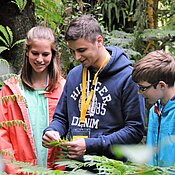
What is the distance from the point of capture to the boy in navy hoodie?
2.12m

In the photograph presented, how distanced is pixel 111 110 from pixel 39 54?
58 centimetres

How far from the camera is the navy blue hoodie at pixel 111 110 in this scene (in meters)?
2.11

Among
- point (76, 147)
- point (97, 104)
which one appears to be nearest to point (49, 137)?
point (76, 147)

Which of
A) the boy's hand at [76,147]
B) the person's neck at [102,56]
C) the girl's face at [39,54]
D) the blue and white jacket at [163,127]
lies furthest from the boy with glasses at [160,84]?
the girl's face at [39,54]

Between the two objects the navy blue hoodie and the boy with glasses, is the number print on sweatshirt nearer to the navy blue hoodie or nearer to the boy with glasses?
the navy blue hoodie

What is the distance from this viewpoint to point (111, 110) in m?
2.18

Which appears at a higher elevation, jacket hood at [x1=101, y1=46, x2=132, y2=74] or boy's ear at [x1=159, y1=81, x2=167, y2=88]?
jacket hood at [x1=101, y1=46, x2=132, y2=74]

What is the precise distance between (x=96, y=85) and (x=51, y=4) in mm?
1589

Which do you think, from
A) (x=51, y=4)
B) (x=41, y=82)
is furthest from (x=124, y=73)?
(x=51, y=4)

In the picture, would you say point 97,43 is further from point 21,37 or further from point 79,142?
→ point 21,37

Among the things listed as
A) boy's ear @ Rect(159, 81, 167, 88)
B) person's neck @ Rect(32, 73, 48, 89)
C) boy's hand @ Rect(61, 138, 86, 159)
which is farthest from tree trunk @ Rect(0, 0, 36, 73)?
boy's ear @ Rect(159, 81, 167, 88)

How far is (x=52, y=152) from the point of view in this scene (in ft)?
7.96

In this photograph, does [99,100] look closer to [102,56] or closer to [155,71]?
[102,56]

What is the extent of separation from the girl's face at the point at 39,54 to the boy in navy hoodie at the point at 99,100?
0.92ft
